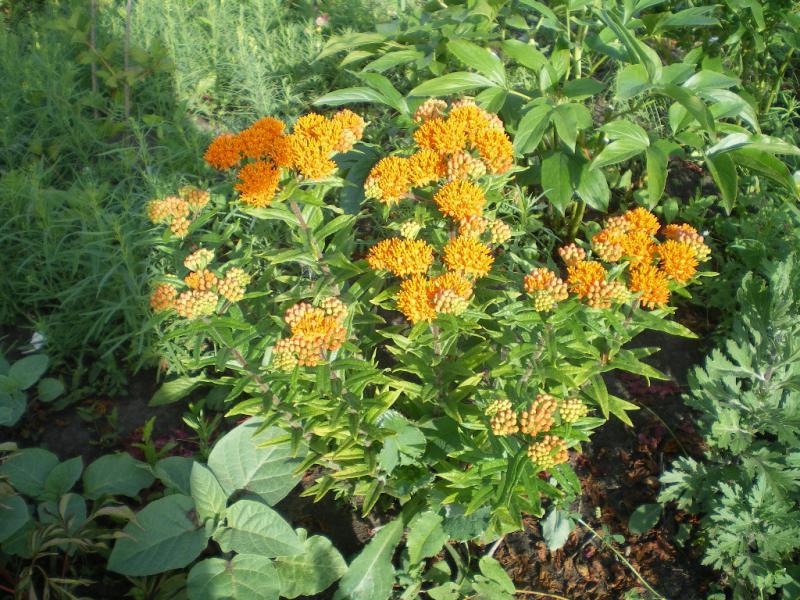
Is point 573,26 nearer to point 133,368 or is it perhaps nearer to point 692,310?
point 692,310

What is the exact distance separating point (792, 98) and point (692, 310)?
1.69 metres

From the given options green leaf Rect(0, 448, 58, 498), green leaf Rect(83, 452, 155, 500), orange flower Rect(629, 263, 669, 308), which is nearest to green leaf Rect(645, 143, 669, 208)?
orange flower Rect(629, 263, 669, 308)

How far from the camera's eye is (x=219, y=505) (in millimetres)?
2082

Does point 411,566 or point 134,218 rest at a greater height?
point 134,218

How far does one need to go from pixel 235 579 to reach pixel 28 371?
4.00ft

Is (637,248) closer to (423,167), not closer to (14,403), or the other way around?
(423,167)

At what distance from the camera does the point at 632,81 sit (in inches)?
92.5

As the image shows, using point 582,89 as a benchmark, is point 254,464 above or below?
below

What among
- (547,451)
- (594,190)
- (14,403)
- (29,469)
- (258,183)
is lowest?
(29,469)

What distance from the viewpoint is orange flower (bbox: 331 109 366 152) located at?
1987mm

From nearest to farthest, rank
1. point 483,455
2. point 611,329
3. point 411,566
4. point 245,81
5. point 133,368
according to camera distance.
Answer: point 483,455 → point 611,329 → point 411,566 → point 133,368 → point 245,81

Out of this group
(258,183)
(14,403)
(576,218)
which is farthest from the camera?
(576,218)

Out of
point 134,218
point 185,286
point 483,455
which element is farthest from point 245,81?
point 483,455

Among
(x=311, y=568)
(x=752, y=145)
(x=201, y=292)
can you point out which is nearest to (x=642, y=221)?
(x=752, y=145)
